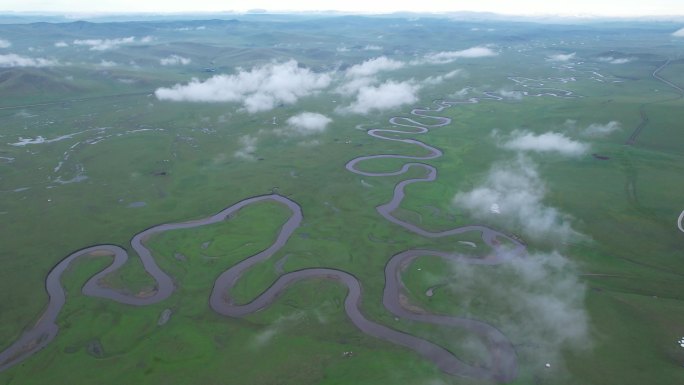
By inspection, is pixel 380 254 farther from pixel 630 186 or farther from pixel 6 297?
pixel 630 186

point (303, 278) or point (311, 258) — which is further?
point (311, 258)

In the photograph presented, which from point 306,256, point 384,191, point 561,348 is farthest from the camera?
point 384,191

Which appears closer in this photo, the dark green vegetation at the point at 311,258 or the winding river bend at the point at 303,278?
the dark green vegetation at the point at 311,258

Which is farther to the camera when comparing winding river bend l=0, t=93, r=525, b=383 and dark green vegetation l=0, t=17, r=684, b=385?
winding river bend l=0, t=93, r=525, b=383

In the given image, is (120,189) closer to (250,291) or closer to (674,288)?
(250,291)

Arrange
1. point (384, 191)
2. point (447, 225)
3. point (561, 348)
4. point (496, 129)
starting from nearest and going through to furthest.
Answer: point (561, 348) → point (447, 225) → point (384, 191) → point (496, 129)

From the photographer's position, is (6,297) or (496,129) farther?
(496,129)

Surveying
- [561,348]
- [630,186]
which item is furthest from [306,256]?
[630,186]

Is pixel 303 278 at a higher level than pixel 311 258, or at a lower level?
lower
